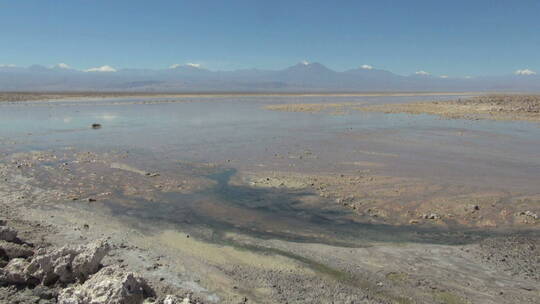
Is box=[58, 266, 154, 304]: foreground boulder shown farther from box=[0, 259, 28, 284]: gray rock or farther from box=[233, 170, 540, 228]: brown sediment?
box=[233, 170, 540, 228]: brown sediment

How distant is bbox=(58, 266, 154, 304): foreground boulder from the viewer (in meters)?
5.06

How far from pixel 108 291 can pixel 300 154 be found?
13034mm

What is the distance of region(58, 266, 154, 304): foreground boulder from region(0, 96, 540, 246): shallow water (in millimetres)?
3600

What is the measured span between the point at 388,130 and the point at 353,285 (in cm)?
2159

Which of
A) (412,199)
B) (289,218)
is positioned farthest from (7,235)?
(412,199)

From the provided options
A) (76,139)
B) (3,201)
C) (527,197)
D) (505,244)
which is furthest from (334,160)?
(76,139)

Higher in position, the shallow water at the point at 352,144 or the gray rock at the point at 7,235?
the shallow water at the point at 352,144

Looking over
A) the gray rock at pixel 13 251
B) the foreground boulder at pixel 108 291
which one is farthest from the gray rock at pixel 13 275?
the foreground boulder at pixel 108 291

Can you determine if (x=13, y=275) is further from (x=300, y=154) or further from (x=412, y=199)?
(x=300, y=154)

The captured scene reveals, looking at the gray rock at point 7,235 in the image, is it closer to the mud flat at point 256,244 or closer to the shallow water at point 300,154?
the mud flat at point 256,244

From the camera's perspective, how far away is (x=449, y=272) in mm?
6738

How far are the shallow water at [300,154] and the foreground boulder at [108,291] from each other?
11.8ft

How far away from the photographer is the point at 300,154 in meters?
17.5

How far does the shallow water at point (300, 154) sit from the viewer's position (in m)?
9.28
